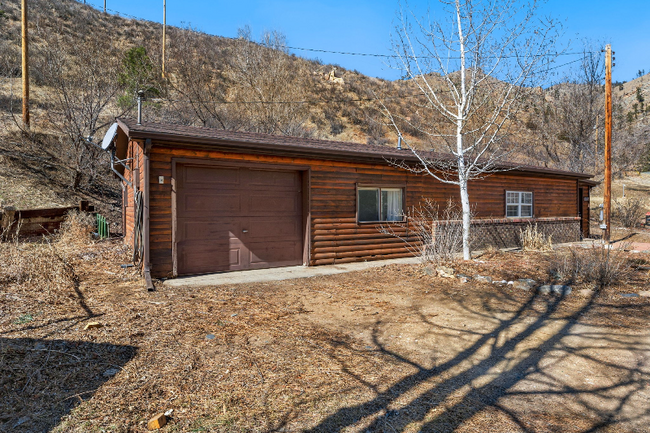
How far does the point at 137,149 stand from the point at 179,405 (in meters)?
6.65

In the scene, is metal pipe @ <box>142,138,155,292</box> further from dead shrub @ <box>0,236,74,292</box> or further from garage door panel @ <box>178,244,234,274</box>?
dead shrub @ <box>0,236,74,292</box>

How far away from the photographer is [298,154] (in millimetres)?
8539

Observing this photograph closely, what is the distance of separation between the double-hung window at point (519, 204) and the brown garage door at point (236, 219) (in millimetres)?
7662

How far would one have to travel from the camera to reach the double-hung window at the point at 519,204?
1279 cm

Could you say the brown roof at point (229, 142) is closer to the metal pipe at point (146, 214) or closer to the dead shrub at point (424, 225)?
the metal pipe at point (146, 214)

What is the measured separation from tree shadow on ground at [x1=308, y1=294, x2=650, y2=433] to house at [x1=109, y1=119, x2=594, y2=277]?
4397 millimetres

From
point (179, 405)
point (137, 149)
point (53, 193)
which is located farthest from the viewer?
point (53, 193)

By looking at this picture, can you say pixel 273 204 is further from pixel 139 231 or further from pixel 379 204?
pixel 379 204

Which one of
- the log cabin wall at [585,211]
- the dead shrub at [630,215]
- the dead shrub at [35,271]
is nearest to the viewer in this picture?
the dead shrub at [35,271]

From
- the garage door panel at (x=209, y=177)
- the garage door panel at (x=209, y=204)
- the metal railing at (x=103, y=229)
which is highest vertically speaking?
the garage door panel at (x=209, y=177)

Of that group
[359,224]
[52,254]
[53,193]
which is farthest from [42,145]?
[359,224]

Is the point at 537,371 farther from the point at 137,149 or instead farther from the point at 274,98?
the point at 274,98

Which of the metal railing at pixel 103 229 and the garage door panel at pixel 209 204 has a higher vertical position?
the garage door panel at pixel 209 204

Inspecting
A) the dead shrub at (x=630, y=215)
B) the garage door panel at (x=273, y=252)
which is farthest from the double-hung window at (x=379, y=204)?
the dead shrub at (x=630, y=215)
